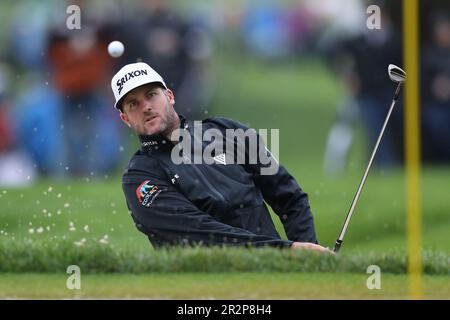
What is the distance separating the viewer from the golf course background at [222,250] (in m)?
8.22

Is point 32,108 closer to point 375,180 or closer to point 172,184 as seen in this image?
point 375,180

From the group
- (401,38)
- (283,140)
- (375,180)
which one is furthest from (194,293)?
Result: (283,140)

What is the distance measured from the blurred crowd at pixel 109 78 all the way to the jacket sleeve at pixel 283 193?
9.13 metres

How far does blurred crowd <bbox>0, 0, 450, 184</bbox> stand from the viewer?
1908cm

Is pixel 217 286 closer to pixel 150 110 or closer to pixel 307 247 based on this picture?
pixel 307 247

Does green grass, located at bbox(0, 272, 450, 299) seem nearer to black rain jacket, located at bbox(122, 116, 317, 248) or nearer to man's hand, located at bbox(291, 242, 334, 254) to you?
man's hand, located at bbox(291, 242, 334, 254)

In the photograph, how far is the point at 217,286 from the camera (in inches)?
323

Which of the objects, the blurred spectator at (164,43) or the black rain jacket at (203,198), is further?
the blurred spectator at (164,43)

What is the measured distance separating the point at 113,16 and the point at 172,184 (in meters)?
11.4

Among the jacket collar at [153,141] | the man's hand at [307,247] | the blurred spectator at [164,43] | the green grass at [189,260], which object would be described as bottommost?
the green grass at [189,260]

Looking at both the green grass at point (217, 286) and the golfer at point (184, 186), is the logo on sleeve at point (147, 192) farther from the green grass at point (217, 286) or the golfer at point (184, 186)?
the green grass at point (217, 286)

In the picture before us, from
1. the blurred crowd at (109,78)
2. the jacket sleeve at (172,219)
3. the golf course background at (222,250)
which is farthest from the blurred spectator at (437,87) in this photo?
the jacket sleeve at (172,219)

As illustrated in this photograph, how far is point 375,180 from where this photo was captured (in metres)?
20.0

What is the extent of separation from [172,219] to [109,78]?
34.8 feet
